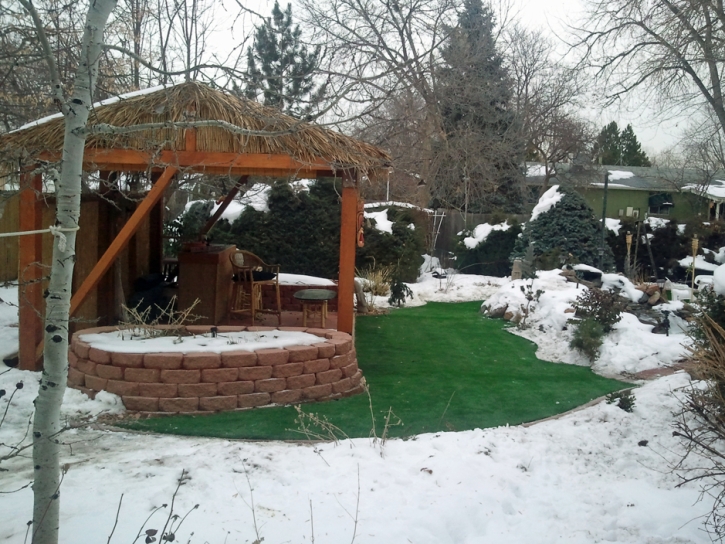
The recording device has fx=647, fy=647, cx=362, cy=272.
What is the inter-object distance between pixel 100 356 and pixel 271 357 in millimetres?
1388

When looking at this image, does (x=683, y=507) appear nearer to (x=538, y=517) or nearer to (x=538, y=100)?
(x=538, y=517)

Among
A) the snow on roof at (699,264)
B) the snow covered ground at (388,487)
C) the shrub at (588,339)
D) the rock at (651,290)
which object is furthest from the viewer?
the snow on roof at (699,264)

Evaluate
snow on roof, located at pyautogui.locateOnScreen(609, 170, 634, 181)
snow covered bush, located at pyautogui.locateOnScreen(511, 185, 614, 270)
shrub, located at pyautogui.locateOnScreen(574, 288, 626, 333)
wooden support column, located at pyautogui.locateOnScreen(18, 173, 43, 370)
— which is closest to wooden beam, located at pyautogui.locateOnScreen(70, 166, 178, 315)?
wooden support column, located at pyautogui.locateOnScreen(18, 173, 43, 370)

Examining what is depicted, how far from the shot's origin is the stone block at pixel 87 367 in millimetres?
5318

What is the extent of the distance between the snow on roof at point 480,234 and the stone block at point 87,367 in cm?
1279

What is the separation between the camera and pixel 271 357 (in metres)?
5.33

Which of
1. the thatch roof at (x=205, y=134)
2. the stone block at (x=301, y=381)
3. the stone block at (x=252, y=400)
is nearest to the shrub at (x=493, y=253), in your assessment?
the thatch roof at (x=205, y=134)

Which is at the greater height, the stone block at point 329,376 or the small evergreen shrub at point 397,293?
the small evergreen shrub at point 397,293

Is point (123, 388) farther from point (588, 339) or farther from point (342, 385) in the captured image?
point (588, 339)

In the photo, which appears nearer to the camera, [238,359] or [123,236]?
[238,359]

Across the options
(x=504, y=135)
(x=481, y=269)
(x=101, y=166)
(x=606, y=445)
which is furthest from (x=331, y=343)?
(x=504, y=135)

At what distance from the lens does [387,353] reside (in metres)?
7.76

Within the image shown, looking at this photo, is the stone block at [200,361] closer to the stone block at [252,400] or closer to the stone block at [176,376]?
the stone block at [176,376]

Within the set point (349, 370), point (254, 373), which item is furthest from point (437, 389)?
point (254, 373)
